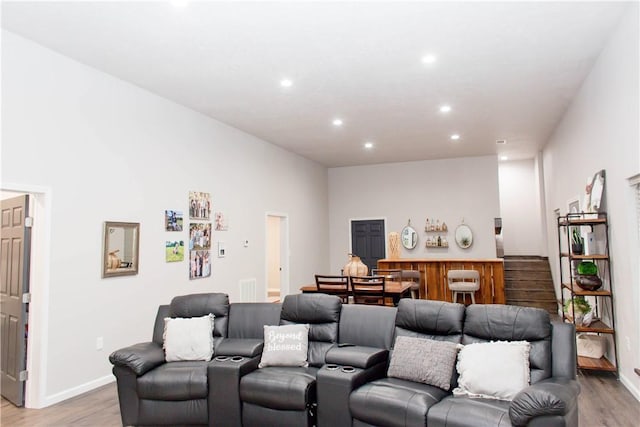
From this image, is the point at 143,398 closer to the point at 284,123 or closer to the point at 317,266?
the point at 284,123

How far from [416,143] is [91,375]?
6493 millimetres

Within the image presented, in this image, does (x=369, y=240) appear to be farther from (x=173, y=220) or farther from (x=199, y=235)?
(x=173, y=220)

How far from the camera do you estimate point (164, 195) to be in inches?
215

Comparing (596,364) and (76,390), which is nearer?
(76,390)

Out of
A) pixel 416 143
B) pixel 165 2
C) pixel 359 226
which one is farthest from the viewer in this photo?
pixel 359 226

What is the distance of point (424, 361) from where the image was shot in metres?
3.10

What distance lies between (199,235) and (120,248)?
4.40 feet

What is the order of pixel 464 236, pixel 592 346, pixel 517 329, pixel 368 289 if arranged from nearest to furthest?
pixel 517 329
pixel 592 346
pixel 368 289
pixel 464 236

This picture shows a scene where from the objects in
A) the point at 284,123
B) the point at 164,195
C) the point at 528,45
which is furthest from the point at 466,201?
the point at 164,195

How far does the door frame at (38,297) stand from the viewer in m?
3.97

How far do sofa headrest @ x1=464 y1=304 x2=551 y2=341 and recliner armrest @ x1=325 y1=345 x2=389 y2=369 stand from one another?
0.68 meters

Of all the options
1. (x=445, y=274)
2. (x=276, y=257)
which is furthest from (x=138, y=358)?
(x=276, y=257)

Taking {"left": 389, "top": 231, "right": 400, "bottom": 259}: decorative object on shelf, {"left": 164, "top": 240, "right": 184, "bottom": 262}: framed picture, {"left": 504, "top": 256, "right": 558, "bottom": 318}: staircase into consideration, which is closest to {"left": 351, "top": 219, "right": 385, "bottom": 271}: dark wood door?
{"left": 389, "top": 231, "right": 400, "bottom": 259}: decorative object on shelf

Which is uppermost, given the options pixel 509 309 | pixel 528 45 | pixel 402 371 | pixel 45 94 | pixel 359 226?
pixel 528 45
